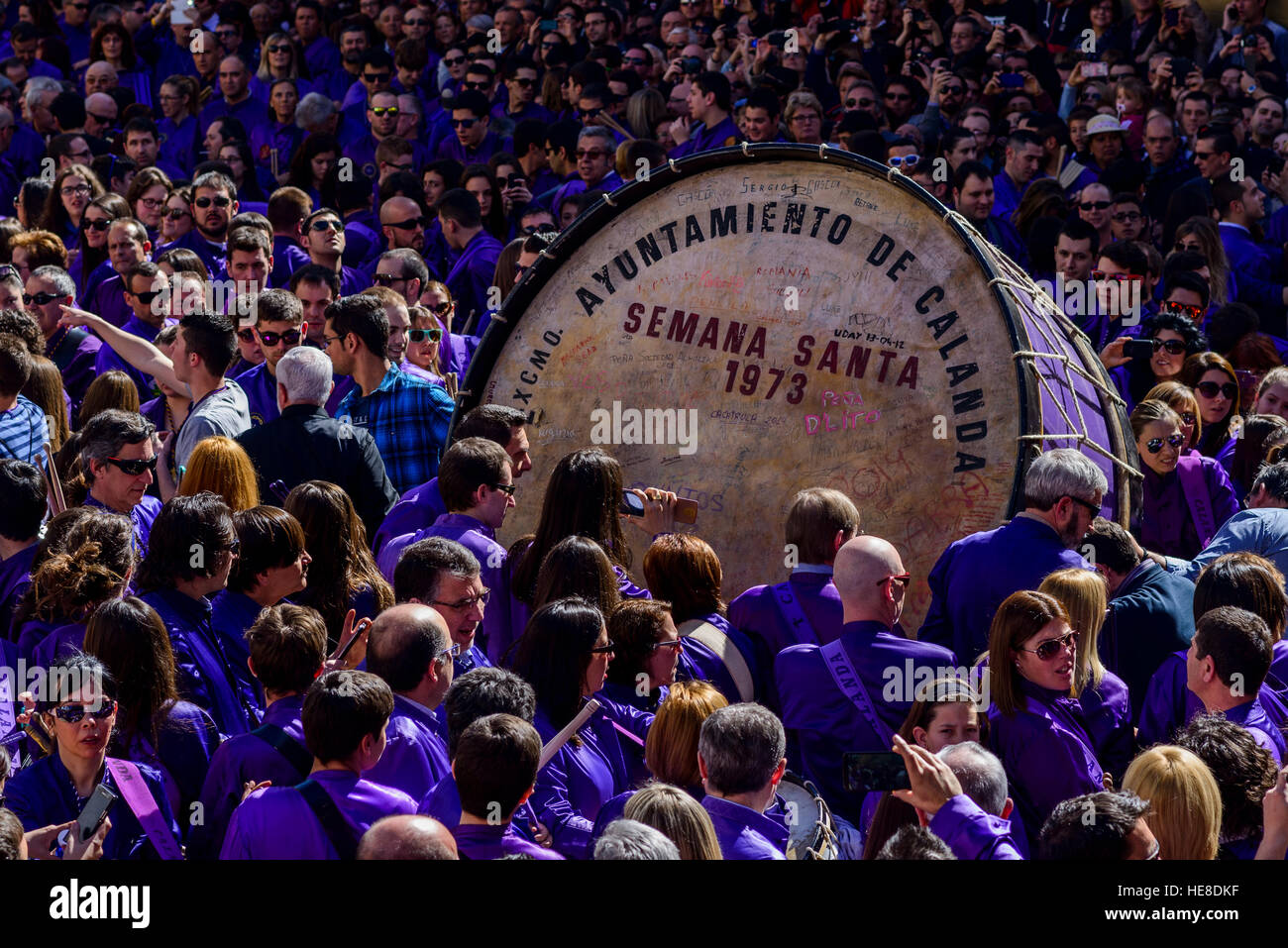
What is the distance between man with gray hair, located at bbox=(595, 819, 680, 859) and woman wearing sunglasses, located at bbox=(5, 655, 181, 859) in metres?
1.13

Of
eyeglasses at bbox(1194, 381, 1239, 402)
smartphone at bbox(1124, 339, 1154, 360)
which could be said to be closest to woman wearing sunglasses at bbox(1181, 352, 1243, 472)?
eyeglasses at bbox(1194, 381, 1239, 402)

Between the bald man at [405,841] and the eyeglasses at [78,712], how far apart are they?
3.06 feet

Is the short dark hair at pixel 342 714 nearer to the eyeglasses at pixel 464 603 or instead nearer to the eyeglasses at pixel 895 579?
the eyeglasses at pixel 464 603

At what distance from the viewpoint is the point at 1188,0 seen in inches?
483

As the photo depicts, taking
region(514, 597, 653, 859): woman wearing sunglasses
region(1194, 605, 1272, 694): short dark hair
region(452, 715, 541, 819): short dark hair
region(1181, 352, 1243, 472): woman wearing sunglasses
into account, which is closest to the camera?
region(452, 715, 541, 819): short dark hair

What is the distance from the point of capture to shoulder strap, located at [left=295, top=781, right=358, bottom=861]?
11.5 feet

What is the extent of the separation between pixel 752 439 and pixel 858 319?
1.89ft

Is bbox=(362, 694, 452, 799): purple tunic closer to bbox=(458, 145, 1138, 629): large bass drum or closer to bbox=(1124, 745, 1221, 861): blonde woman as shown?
bbox=(458, 145, 1138, 629): large bass drum

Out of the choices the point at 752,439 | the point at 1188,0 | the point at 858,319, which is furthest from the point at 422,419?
the point at 1188,0

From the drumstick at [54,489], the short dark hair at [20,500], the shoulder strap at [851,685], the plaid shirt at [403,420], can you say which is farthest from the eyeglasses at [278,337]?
the shoulder strap at [851,685]

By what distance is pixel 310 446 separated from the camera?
19.9 ft

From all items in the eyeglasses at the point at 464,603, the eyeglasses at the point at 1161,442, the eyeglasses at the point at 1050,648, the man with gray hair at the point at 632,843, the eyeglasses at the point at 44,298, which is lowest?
the man with gray hair at the point at 632,843

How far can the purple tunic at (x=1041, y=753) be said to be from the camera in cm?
419

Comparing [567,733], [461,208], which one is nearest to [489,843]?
[567,733]
